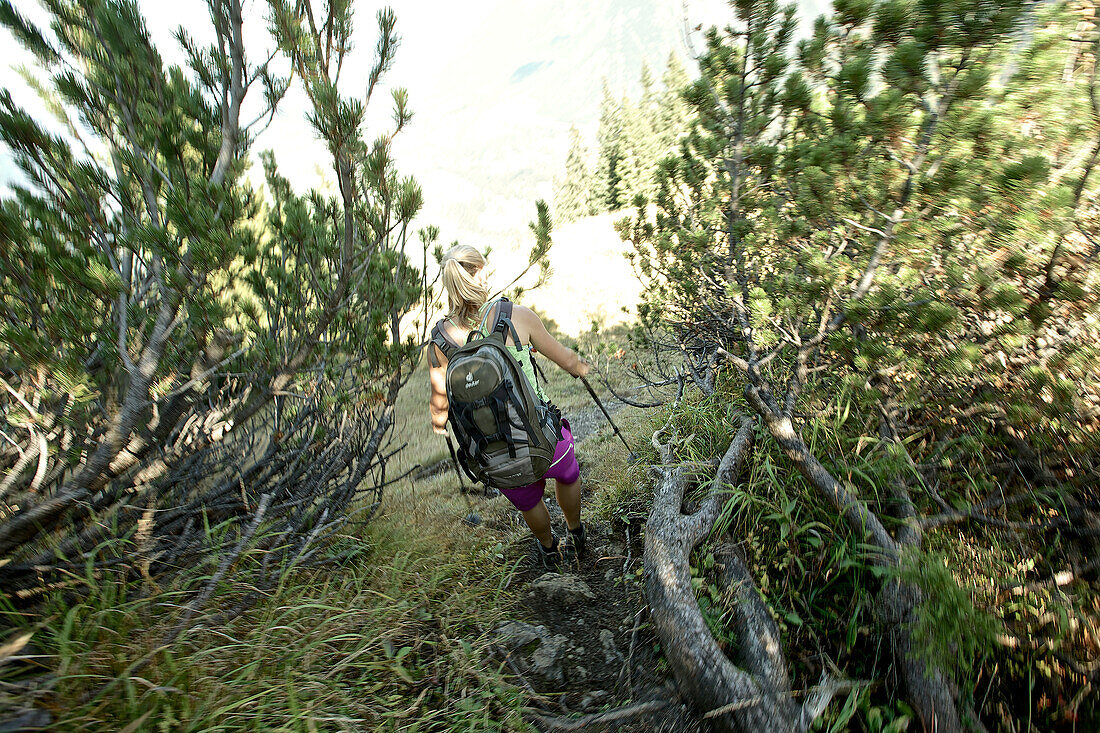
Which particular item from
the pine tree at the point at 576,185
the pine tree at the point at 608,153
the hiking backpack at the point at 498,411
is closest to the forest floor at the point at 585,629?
the hiking backpack at the point at 498,411

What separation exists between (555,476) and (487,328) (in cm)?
91

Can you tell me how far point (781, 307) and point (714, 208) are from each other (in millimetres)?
1469

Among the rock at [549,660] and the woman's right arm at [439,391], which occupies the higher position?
the woman's right arm at [439,391]

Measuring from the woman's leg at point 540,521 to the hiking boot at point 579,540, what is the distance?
0.19 m

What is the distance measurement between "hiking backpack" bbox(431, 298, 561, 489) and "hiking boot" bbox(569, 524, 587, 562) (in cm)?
77

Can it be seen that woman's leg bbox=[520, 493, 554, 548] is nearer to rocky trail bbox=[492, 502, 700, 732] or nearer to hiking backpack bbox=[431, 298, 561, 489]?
rocky trail bbox=[492, 502, 700, 732]

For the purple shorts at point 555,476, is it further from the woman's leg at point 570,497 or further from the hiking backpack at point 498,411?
the hiking backpack at point 498,411

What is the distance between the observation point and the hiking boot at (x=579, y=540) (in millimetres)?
3205

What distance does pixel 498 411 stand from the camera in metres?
2.44

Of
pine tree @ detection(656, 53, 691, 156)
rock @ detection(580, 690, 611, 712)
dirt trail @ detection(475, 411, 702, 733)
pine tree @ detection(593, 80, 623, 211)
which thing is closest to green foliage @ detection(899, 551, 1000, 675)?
dirt trail @ detection(475, 411, 702, 733)

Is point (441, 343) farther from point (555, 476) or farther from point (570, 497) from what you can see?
point (570, 497)

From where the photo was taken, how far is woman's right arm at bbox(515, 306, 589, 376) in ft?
8.64

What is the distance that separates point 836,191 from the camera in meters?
2.32

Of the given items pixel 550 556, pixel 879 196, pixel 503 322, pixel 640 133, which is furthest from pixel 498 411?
pixel 640 133
